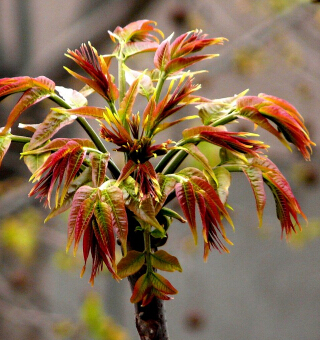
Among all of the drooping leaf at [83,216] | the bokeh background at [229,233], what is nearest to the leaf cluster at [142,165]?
the drooping leaf at [83,216]

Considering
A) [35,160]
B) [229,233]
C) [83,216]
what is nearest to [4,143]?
[35,160]

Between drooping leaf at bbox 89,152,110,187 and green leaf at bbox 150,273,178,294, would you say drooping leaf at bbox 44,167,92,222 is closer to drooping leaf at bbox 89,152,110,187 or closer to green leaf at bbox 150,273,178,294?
drooping leaf at bbox 89,152,110,187

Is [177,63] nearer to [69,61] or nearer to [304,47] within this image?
[69,61]

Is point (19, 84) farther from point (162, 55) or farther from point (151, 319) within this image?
point (151, 319)

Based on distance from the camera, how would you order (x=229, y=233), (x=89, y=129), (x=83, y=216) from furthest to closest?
1. (x=229, y=233)
2. (x=89, y=129)
3. (x=83, y=216)

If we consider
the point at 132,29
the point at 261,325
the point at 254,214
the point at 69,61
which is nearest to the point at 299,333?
the point at 261,325

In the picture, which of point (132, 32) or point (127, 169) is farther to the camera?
point (132, 32)
